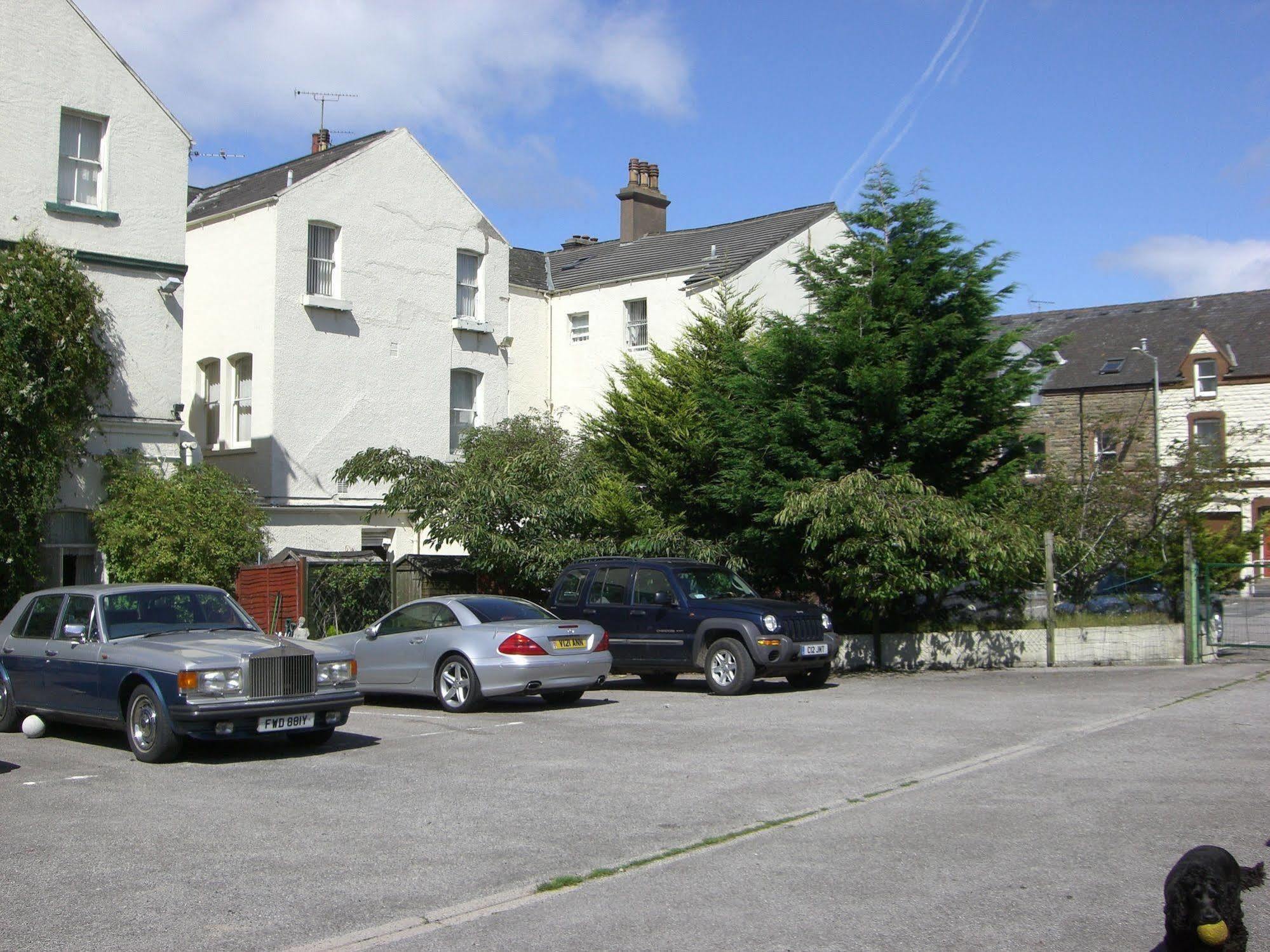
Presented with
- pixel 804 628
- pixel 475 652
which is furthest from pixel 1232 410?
pixel 475 652

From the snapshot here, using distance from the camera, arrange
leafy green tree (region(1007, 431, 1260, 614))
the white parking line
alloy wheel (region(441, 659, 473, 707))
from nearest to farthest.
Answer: the white parking line
alloy wheel (region(441, 659, 473, 707))
leafy green tree (region(1007, 431, 1260, 614))

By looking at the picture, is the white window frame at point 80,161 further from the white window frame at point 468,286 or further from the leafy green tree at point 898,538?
the leafy green tree at point 898,538

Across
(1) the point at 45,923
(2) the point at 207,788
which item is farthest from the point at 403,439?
(1) the point at 45,923

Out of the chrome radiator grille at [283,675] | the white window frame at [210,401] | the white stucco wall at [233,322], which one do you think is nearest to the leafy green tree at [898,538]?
the chrome radiator grille at [283,675]

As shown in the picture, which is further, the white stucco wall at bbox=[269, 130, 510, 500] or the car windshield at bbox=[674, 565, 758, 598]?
the white stucco wall at bbox=[269, 130, 510, 500]

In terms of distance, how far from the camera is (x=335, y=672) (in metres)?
11.4

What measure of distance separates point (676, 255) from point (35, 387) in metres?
17.2

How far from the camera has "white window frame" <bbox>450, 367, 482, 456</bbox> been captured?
28594 mm

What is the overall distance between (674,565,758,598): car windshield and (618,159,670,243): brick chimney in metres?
19.3

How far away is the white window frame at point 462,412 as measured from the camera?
2859 centimetres

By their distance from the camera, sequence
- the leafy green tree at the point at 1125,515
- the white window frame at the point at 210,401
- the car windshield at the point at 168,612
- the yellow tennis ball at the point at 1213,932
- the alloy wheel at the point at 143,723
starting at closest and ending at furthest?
1. the yellow tennis ball at the point at 1213,932
2. the alloy wheel at the point at 143,723
3. the car windshield at the point at 168,612
4. the leafy green tree at the point at 1125,515
5. the white window frame at the point at 210,401

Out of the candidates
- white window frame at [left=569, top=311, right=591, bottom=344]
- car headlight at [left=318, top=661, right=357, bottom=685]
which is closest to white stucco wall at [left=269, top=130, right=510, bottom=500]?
white window frame at [left=569, top=311, right=591, bottom=344]

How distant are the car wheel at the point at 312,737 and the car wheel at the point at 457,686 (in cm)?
239

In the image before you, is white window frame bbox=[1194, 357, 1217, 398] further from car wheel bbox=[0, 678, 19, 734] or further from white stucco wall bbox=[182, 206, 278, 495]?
car wheel bbox=[0, 678, 19, 734]
